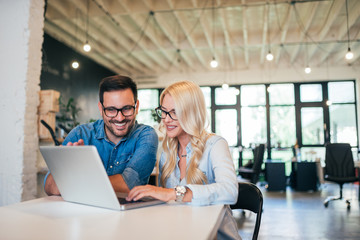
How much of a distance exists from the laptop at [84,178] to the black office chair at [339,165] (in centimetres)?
520

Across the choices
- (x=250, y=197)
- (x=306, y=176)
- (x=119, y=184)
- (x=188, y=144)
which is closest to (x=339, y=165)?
(x=306, y=176)

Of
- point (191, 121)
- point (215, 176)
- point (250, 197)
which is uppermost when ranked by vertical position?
point (191, 121)

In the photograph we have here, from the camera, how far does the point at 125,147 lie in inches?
69.6

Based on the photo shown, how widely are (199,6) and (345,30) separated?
3.60 m

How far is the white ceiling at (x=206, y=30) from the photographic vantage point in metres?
5.96

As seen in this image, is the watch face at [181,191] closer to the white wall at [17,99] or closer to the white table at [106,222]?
the white table at [106,222]

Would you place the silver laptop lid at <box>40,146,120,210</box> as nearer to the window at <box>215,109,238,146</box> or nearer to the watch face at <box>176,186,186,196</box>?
the watch face at <box>176,186,186,196</box>

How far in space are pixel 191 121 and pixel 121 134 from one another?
0.42 meters

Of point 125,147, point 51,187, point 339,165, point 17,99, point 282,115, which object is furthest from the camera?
point 282,115

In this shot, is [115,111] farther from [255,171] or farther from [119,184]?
[255,171]

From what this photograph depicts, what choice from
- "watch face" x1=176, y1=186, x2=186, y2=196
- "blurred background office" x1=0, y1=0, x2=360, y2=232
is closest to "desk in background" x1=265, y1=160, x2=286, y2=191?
"blurred background office" x1=0, y1=0, x2=360, y2=232

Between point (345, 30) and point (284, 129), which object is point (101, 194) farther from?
point (284, 129)

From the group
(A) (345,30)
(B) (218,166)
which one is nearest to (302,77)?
(A) (345,30)

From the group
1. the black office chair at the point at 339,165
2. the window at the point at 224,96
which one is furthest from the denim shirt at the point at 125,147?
the window at the point at 224,96
